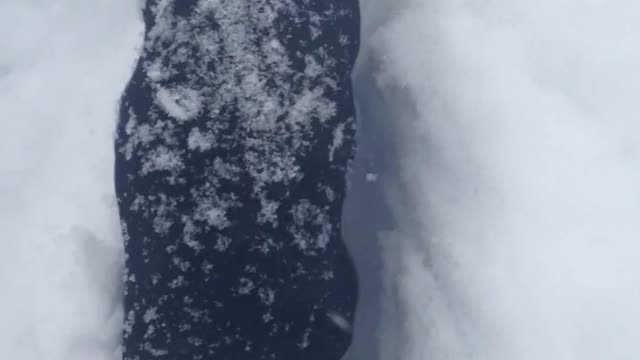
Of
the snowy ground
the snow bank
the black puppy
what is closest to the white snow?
the snowy ground

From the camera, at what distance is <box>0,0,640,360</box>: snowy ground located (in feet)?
4.00

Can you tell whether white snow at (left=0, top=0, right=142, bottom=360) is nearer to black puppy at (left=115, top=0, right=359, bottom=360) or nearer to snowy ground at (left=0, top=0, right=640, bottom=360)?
snowy ground at (left=0, top=0, right=640, bottom=360)

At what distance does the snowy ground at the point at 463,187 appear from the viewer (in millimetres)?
1219

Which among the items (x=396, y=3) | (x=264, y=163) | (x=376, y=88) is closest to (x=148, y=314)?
(x=264, y=163)

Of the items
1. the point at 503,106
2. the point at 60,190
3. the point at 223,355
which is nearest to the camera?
the point at 223,355

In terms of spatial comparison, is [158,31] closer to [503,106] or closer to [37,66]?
[37,66]

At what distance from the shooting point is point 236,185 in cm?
129

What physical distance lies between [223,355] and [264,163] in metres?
0.32

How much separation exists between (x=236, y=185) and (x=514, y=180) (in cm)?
47

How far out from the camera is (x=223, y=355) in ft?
4.16

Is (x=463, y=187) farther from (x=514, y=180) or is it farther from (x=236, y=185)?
(x=236, y=185)

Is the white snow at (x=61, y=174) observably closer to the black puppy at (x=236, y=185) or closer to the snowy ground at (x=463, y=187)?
the snowy ground at (x=463, y=187)

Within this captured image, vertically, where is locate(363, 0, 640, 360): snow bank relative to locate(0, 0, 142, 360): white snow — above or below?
below

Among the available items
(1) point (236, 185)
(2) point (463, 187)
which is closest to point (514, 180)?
(2) point (463, 187)
